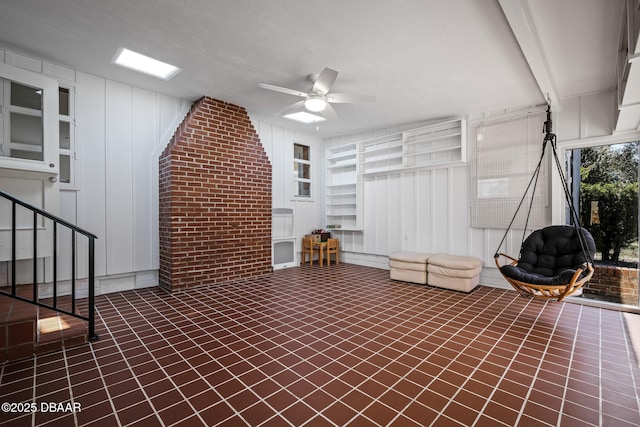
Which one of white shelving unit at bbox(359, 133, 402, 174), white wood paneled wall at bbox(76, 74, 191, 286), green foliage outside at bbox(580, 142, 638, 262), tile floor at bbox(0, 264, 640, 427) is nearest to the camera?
tile floor at bbox(0, 264, 640, 427)

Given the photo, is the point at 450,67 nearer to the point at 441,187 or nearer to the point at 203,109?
the point at 441,187

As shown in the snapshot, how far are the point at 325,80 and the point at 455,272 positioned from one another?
10.6 feet

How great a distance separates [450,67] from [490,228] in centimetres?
266

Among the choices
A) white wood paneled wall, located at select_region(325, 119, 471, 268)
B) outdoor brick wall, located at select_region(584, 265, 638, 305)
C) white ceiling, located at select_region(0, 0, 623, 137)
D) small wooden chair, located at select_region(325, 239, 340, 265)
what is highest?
white ceiling, located at select_region(0, 0, 623, 137)

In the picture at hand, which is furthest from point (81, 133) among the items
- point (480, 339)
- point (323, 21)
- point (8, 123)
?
point (480, 339)

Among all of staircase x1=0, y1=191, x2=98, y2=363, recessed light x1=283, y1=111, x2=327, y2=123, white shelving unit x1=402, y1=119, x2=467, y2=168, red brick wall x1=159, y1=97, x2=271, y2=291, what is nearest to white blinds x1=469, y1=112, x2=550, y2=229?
white shelving unit x1=402, y1=119, x2=467, y2=168

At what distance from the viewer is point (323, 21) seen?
8.75 feet

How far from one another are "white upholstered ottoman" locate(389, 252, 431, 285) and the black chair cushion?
1.35m

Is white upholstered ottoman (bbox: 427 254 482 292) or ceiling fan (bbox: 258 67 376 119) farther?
white upholstered ottoman (bbox: 427 254 482 292)

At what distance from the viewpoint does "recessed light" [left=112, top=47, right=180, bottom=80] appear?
3494 millimetres

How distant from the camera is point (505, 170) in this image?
4.61m

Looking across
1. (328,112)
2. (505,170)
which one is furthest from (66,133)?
(505,170)

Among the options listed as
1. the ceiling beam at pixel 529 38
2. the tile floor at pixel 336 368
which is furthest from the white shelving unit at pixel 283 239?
the ceiling beam at pixel 529 38

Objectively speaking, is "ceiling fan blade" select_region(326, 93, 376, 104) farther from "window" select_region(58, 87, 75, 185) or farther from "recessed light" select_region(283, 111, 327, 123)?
"window" select_region(58, 87, 75, 185)
